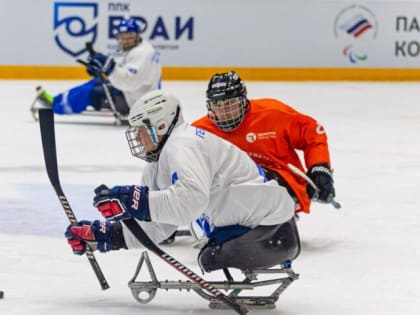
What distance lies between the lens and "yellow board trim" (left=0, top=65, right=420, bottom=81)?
11734mm

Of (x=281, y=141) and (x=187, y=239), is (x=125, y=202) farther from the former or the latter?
(x=187, y=239)

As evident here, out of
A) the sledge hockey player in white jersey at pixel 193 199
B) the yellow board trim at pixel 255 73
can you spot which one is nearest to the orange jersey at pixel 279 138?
the sledge hockey player in white jersey at pixel 193 199

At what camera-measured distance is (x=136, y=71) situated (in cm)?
864

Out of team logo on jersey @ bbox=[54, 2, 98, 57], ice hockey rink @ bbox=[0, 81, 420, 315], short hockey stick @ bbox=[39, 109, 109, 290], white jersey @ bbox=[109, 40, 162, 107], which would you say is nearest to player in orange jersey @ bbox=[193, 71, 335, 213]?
ice hockey rink @ bbox=[0, 81, 420, 315]

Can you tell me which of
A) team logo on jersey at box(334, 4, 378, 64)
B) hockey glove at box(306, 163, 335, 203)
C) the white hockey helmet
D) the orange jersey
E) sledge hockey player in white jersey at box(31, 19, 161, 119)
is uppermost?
the white hockey helmet

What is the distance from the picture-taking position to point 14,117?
8953mm

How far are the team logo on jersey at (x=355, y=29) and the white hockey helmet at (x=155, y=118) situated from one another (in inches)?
372

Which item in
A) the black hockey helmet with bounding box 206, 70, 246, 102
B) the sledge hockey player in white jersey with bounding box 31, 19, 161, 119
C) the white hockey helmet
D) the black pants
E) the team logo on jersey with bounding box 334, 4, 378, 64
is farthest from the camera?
the team logo on jersey with bounding box 334, 4, 378, 64

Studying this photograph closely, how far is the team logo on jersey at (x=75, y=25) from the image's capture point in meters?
11.6

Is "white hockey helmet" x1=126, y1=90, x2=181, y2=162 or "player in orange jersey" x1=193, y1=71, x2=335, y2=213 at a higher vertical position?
"white hockey helmet" x1=126, y1=90, x2=181, y2=162

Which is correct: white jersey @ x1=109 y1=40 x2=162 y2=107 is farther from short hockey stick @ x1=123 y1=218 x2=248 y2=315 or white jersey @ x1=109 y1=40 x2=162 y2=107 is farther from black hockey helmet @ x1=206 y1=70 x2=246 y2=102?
short hockey stick @ x1=123 y1=218 x2=248 y2=315

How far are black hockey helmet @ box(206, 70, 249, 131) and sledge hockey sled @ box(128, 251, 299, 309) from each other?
79 cm

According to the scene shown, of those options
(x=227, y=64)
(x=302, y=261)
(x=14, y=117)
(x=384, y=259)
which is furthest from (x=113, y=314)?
(x=227, y=64)

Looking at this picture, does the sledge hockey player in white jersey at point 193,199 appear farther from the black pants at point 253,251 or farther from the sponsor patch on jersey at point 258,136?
the sponsor patch on jersey at point 258,136
